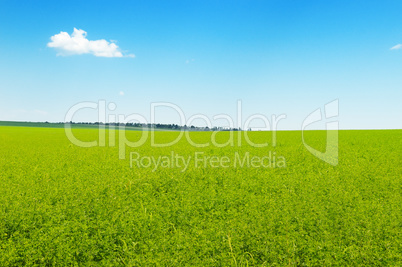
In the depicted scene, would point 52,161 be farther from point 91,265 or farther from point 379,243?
point 379,243

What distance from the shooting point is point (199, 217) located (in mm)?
6484

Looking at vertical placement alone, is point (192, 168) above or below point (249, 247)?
above

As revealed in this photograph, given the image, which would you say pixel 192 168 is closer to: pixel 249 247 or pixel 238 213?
pixel 238 213

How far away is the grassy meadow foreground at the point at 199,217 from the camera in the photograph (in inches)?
200

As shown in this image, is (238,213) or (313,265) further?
(238,213)

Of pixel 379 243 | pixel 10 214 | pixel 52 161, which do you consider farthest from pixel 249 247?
pixel 52 161

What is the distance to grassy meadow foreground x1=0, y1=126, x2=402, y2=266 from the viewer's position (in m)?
5.08

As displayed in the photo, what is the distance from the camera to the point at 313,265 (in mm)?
4949

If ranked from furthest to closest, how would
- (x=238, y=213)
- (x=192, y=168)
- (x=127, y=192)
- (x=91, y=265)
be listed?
(x=192, y=168)
(x=127, y=192)
(x=238, y=213)
(x=91, y=265)

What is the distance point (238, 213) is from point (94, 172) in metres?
5.74

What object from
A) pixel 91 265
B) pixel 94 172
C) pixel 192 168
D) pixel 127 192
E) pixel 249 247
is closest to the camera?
pixel 91 265

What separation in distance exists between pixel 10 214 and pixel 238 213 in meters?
5.16

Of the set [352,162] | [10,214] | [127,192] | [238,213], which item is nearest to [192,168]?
[127,192]

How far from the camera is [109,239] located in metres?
5.50
